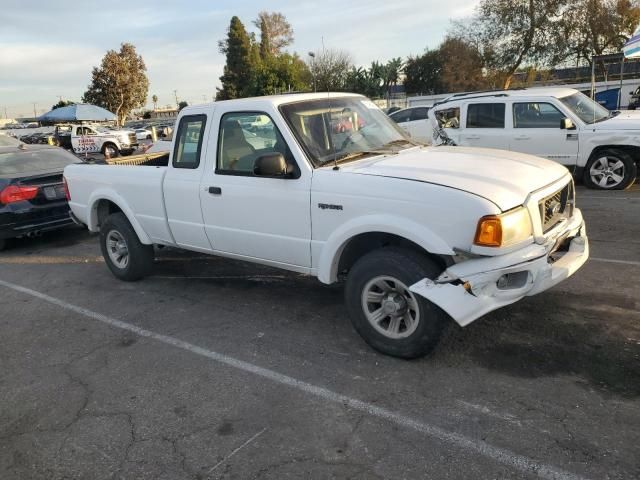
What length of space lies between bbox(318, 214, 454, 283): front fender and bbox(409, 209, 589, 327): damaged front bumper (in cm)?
19

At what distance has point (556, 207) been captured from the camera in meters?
3.88

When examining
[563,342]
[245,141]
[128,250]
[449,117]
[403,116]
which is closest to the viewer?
[563,342]

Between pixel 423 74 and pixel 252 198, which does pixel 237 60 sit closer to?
pixel 423 74

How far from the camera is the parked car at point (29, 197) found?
25.2 ft

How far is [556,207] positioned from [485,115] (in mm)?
7181

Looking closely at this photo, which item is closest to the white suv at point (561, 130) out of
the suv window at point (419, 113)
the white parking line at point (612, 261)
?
the white parking line at point (612, 261)

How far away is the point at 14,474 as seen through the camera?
2930mm

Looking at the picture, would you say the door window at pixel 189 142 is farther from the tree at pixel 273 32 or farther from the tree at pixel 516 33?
the tree at pixel 273 32

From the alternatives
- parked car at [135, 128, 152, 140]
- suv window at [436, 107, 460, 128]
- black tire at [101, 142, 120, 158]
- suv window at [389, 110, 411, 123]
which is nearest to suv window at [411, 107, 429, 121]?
suv window at [389, 110, 411, 123]

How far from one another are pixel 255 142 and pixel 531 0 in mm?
33769

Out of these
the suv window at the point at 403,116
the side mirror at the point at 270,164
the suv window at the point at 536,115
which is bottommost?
the side mirror at the point at 270,164

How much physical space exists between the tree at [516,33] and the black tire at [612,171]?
27.5 m

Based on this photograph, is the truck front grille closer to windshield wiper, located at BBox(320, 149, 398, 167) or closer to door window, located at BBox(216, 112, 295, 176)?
windshield wiper, located at BBox(320, 149, 398, 167)

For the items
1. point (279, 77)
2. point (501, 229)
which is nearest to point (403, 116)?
point (501, 229)
